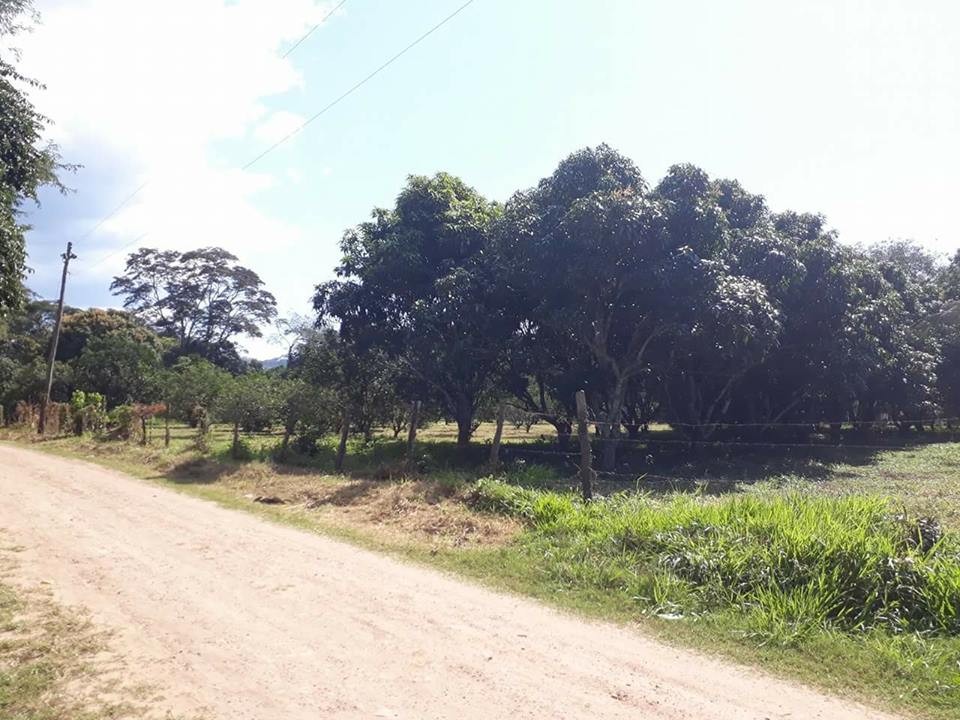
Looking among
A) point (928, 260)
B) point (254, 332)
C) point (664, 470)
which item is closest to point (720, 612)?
point (664, 470)

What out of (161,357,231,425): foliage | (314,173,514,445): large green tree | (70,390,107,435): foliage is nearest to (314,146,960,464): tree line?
(314,173,514,445): large green tree

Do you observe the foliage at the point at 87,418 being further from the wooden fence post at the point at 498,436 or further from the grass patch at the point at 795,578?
the grass patch at the point at 795,578

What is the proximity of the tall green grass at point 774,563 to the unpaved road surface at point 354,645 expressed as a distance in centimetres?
103

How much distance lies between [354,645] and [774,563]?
14.4 feet

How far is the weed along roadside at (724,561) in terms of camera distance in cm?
515

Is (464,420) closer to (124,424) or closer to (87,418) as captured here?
(124,424)

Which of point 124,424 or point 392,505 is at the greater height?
point 124,424

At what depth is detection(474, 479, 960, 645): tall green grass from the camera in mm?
5797

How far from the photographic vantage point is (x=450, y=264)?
2028 cm

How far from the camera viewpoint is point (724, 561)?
684cm

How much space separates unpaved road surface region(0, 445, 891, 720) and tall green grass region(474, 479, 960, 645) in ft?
3.39

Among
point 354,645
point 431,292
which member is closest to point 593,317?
point 431,292

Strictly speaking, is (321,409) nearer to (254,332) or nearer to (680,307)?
(680,307)

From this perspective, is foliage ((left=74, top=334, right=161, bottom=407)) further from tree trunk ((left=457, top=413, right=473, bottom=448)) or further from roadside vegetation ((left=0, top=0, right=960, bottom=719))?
tree trunk ((left=457, top=413, right=473, bottom=448))
